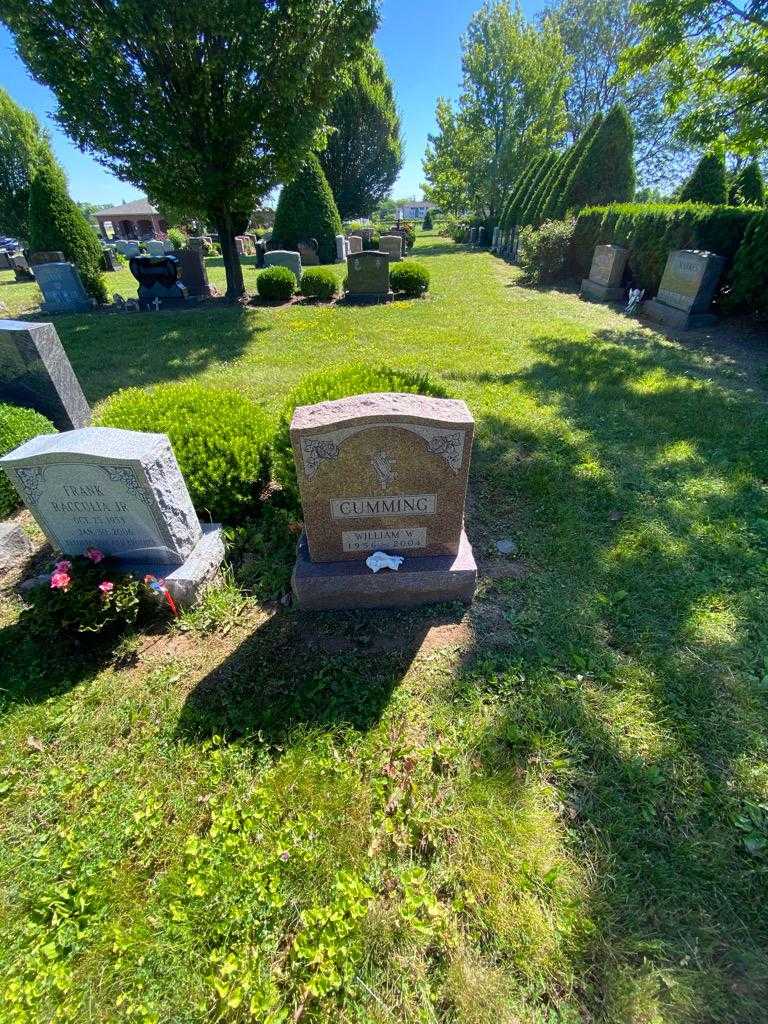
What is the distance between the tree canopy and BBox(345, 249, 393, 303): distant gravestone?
25941 mm

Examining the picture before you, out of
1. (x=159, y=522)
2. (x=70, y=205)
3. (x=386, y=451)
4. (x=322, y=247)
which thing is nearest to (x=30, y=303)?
(x=70, y=205)

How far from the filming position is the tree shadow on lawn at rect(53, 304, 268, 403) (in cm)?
792

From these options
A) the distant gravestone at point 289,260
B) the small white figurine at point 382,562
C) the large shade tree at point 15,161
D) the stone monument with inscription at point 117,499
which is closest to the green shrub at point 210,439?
the stone monument with inscription at point 117,499

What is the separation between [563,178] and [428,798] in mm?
22751

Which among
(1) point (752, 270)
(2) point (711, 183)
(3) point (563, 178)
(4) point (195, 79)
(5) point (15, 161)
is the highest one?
(4) point (195, 79)

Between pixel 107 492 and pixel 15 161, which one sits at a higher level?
pixel 15 161

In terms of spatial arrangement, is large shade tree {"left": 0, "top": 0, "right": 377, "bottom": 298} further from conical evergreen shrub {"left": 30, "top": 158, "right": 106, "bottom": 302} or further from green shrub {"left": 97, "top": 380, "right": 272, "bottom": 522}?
green shrub {"left": 97, "top": 380, "right": 272, "bottom": 522}

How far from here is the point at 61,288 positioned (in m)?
12.9

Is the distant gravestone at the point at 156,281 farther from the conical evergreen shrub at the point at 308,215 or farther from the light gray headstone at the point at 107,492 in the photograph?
the light gray headstone at the point at 107,492

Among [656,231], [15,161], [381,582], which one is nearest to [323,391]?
[381,582]

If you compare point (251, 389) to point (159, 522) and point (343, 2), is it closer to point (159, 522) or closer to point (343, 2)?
point (159, 522)

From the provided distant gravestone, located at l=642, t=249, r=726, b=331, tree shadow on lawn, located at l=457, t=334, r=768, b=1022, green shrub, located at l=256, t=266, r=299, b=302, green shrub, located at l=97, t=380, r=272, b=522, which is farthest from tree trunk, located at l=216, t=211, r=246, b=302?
tree shadow on lawn, located at l=457, t=334, r=768, b=1022

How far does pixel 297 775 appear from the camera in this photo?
230 cm

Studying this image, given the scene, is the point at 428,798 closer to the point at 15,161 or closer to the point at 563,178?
the point at 563,178
